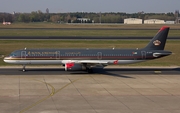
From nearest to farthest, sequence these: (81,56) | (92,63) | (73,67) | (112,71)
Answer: (73,67) → (92,63) → (81,56) → (112,71)

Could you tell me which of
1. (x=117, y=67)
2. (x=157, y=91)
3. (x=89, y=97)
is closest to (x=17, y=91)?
(x=89, y=97)

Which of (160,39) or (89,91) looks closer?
(89,91)

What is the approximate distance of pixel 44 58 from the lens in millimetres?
49469

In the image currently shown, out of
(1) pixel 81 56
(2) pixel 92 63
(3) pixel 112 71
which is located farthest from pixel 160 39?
(1) pixel 81 56

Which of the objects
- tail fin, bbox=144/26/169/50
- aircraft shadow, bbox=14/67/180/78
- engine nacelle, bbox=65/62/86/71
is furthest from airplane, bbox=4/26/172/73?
aircraft shadow, bbox=14/67/180/78

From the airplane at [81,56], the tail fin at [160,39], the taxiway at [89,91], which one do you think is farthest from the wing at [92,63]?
the tail fin at [160,39]

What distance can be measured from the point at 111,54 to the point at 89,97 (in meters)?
16.6

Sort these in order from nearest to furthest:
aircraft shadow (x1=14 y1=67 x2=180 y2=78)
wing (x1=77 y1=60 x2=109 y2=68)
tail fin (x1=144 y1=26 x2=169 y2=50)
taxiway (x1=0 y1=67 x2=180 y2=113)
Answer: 1. taxiway (x1=0 y1=67 x2=180 y2=113)
2. wing (x1=77 y1=60 x2=109 y2=68)
3. aircraft shadow (x1=14 y1=67 x2=180 y2=78)
4. tail fin (x1=144 y1=26 x2=169 y2=50)

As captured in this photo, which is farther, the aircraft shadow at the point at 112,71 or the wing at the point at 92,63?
the aircraft shadow at the point at 112,71

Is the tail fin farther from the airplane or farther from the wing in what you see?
the wing

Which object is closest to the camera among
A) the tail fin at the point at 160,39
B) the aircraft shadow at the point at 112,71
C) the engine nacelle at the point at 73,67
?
the engine nacelle at the point at 73,67

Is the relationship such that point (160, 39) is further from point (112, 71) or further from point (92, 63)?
point (92, 63)

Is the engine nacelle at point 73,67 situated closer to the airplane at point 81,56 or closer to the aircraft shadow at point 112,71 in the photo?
the airplane at point 81,56

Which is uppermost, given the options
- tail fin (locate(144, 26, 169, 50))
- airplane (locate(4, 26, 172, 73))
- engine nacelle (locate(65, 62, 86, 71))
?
tail fin (locate(144, 26, 169, 50))
